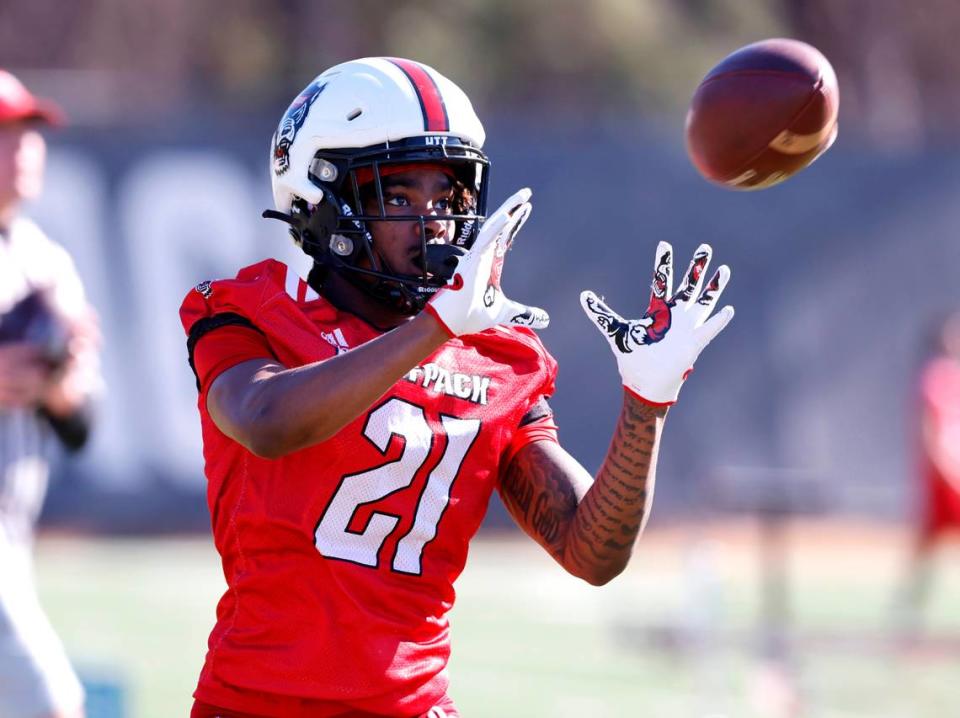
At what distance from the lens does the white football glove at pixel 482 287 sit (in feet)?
8.91

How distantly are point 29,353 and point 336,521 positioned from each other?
2.27 metres

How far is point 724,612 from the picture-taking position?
970cm

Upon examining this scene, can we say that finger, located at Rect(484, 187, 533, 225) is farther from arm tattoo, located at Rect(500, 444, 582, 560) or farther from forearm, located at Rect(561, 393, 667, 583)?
arm tattoo, located at Rect(500, 444, 582, 560)

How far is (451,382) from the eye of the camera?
3.06m

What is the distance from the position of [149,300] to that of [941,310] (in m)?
5.98

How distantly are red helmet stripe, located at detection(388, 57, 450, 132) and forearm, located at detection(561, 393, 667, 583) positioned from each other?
63 centimetres

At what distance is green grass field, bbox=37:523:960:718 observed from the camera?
7273 millimetres

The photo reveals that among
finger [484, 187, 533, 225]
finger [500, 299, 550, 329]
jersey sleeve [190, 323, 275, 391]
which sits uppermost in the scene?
finger [484, 187, 533, 225]

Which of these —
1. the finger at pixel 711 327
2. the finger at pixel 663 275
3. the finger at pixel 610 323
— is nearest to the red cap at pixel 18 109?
the finger at pixel 610 323

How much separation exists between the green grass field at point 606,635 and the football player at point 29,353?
30.5 inches

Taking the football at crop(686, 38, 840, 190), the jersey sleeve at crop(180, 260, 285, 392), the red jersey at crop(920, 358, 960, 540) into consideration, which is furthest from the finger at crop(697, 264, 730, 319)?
the red jersey at crop(920, 358, 960, 540)

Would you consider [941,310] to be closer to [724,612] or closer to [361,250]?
[724,612]

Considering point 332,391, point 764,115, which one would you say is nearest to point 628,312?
point 764,115

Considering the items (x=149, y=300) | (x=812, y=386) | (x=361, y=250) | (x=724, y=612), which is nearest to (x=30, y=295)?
(x=361, y=250)
